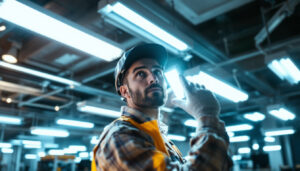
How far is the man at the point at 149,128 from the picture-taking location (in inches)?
26.8

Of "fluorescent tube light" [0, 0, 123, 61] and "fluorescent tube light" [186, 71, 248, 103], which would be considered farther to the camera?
"fluorescent tube light" [186, 71, 248, 103]

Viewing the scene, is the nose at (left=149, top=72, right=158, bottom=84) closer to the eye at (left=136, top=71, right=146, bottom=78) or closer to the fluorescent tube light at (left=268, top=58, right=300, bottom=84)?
the eye at (left=136, top=71, right=146, bottom=78)

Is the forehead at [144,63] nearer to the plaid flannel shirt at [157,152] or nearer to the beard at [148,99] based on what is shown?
the beard at [148,99]

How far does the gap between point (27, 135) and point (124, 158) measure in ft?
49.9

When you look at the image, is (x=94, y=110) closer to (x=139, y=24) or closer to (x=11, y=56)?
(x=11, y=56)

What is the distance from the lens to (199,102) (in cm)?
84

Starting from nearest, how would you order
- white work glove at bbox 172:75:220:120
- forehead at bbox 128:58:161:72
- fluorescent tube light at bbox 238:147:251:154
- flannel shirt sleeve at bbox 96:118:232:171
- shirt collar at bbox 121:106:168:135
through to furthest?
flannel shirt sleeve at bbox 96:118:232:171 < white work glove at bbox 172:75:220:120 < shirt collar at bbox 121:106:168:135 < forehead at bbox 128:58:161:72 < fluorescent tube light at bbox 238:147:251:154

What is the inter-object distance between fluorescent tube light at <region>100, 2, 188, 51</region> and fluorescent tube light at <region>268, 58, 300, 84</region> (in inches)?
50.9

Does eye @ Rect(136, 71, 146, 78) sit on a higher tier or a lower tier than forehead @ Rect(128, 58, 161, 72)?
lower

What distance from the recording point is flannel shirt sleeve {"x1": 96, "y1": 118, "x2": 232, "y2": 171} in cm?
67

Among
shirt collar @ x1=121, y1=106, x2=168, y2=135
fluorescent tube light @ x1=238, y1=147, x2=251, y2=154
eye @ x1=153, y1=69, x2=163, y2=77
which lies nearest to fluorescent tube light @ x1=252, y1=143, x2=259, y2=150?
fluorescent tube light @ x1=238, y1=147, x2=251, y2=154

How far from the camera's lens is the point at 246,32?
4.84m

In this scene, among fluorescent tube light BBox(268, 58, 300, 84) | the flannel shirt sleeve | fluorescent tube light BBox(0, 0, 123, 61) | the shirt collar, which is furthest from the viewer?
fluorescent tube light BBox(268, 58, 300, 84)

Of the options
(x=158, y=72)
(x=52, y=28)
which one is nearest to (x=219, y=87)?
(x=52, y=28)
